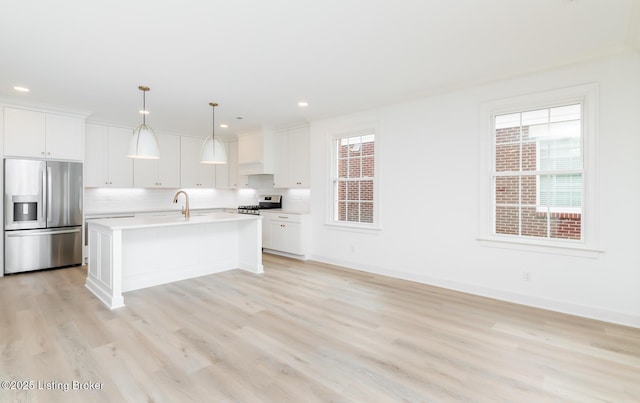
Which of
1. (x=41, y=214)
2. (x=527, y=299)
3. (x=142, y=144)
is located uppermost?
(x=142, y=144)

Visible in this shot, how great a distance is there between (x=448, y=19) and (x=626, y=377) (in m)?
2.86

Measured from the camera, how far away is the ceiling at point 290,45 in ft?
7.93

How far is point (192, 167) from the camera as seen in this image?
7.27 m

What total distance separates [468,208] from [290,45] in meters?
2.78

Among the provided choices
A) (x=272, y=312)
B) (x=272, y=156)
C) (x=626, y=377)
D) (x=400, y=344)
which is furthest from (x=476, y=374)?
(x=272, y=156)

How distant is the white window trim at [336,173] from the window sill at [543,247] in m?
1.54

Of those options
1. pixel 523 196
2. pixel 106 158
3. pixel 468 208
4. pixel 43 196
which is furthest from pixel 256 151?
pixel 523 196

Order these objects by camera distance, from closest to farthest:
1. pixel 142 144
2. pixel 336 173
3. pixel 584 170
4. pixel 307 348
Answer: pixel 307 348 → pixel 584 170 → pixel 142 144 → pixel 336 173

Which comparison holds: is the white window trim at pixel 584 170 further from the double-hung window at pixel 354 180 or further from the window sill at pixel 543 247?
the double-hung window at pixel 354 180

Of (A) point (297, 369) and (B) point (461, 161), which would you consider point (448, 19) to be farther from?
(A) point (297, 369)

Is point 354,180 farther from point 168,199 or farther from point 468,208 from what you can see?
point 168,199

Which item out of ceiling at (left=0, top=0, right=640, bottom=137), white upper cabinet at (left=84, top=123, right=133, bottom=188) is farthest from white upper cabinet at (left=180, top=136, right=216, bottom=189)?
ceiling at (left=0, top=0, right=640, bottom=137)

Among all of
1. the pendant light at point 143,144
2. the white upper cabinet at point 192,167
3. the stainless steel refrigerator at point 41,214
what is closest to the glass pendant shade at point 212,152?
the pendant light at point 143,144

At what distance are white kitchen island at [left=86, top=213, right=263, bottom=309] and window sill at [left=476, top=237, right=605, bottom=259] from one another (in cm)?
313
